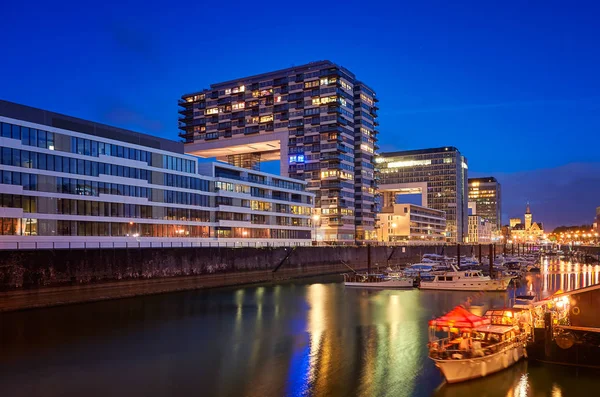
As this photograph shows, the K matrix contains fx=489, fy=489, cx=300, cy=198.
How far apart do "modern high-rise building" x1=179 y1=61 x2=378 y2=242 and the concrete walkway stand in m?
66.6

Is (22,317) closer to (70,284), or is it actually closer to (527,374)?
(70,284)

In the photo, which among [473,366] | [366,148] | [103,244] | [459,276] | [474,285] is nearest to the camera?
[473,366]

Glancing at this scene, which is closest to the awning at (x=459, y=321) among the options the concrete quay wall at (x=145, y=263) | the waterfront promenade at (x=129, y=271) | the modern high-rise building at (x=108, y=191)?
the waterfront promenade at (x=129, y=271)

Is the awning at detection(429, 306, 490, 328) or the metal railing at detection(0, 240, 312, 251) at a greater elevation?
the metal railing at detection(0, 240, 312, 251)

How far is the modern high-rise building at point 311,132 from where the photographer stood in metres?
157

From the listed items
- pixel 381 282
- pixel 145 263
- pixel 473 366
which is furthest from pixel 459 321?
pixel 381 282

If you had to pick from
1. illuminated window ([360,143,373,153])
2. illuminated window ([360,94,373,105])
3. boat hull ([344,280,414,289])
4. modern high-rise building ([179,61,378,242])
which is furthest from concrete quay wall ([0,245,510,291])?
illuminated window ([360,94,373,105])

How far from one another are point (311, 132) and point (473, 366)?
135 m

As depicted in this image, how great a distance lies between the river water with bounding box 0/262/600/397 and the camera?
27.7 meters

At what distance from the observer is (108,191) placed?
2960 inches

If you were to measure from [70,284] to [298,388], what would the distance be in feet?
134

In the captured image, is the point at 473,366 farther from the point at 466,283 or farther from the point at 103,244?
the point at 103,244

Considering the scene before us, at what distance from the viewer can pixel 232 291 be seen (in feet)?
242

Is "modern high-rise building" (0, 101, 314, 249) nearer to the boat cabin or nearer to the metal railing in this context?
the metal railing
